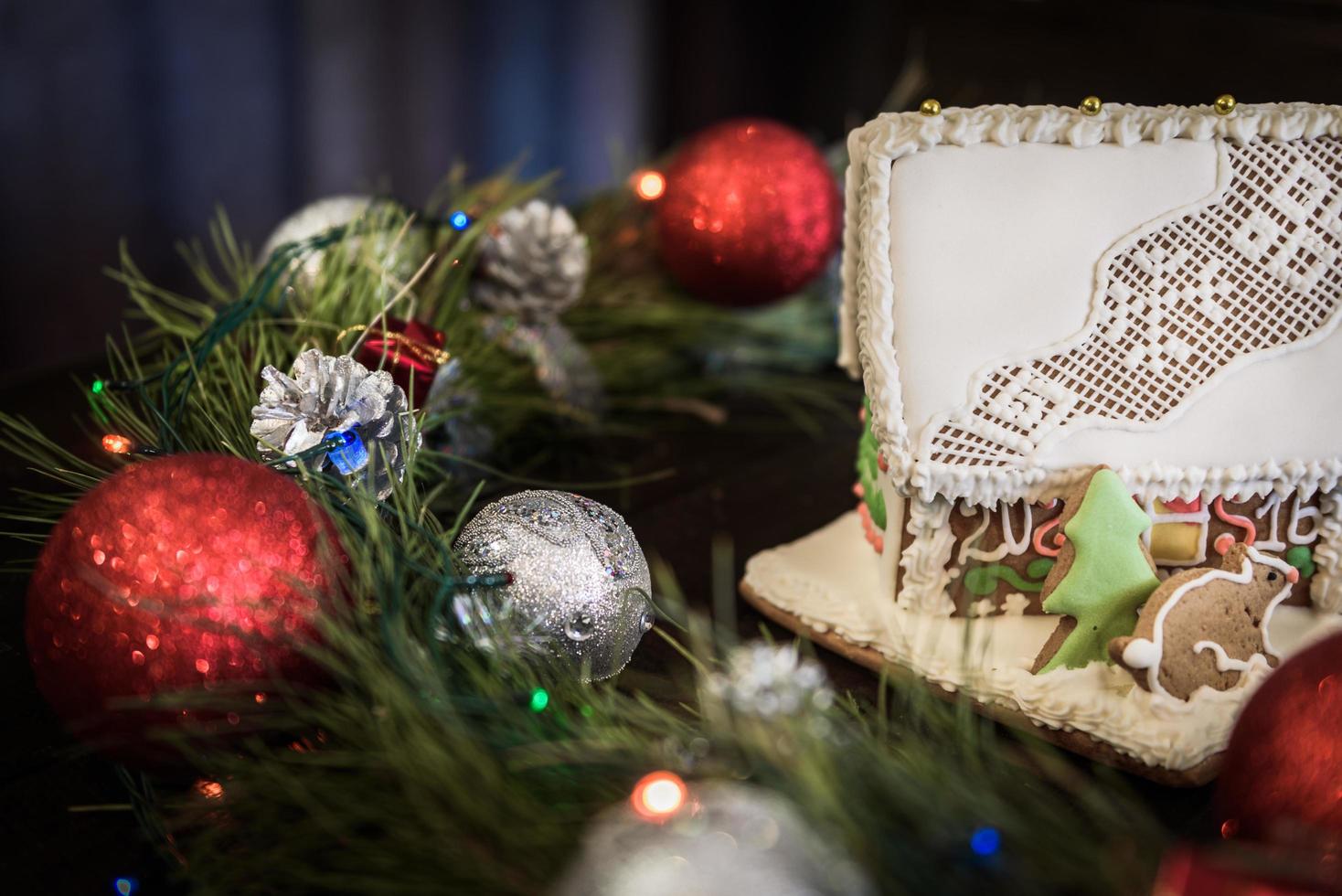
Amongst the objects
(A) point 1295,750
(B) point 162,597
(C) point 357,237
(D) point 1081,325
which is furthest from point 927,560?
(C) point 357,237

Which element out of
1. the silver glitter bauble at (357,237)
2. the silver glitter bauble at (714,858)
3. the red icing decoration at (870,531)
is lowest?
the red icing decoration at (870,531)

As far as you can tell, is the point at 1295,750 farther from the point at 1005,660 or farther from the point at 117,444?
the point at 117,444

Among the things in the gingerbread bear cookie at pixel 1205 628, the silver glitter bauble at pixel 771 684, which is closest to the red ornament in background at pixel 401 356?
the silver glitter bauble at pixel 771 684

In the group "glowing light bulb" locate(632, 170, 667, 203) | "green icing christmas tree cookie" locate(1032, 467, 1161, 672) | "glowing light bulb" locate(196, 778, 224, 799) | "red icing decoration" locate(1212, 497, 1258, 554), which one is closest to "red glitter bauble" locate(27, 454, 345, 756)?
"glowing light bulb" locate(196, 778, 224, 799)

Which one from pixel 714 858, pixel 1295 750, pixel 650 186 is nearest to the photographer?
pixel 714 858

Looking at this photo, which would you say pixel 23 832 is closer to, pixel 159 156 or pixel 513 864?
pixel 513 864

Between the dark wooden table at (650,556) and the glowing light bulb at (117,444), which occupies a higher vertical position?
the glowing light bulb at (117,444)

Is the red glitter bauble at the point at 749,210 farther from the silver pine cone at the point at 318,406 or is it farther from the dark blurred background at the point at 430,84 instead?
the silver pine cone at the point at 318,406
